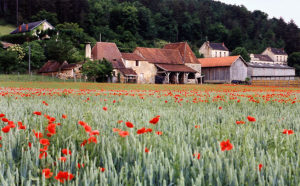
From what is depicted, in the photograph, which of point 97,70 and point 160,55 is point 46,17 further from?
point 97,70

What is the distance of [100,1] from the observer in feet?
381

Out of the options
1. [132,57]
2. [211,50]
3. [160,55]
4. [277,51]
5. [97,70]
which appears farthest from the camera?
[277,51]

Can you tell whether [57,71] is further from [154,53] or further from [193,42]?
[193,42]

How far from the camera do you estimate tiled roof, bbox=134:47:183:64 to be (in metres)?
55.3

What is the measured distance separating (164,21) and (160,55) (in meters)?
68.7

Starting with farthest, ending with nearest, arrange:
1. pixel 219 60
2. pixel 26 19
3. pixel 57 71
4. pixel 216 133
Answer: pixel 26 19 → pixel 219 60 → pixel 57 71 → pixel 216 133

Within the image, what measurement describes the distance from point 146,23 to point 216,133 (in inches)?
4375

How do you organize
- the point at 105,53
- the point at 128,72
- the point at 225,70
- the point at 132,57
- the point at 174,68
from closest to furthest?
the point at 128,72 → the point at 132,57 → the point at 174,68 → the point at 105,53 → the point at 225,70

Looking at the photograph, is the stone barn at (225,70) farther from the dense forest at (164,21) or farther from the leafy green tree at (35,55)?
the leafy green tree at (35,55)

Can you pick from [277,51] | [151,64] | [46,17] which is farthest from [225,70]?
[277,51]

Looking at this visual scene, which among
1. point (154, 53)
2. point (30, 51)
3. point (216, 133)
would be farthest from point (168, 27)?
point (216, 133)

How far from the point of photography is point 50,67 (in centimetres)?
5741

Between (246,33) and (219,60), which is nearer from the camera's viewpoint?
(219,60)

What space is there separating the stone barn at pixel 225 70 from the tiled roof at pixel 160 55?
9.54 metres
